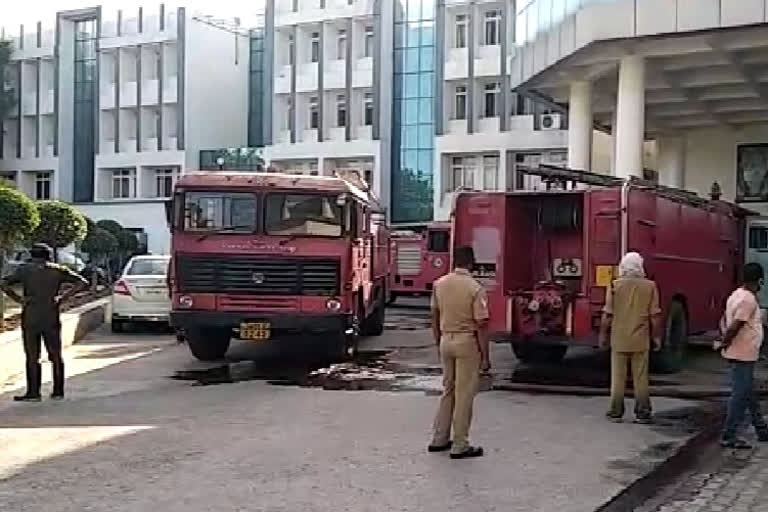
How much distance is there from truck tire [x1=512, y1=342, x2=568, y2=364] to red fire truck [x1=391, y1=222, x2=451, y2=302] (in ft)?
47.9

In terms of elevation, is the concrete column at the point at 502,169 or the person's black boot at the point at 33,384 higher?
the concrete column at the point at 502,169

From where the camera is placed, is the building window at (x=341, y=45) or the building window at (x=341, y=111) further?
the building window at (x=341, y=45)

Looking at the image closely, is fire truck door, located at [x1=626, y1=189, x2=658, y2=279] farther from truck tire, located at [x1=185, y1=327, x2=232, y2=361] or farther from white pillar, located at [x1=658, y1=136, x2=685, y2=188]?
white pillar, located at [x1=658, y1=136, x2=685, y2=188]

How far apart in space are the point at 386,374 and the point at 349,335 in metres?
1.00

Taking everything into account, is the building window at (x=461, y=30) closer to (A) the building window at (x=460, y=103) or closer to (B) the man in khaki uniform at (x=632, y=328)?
(A) the building window at (x=460, y=103)

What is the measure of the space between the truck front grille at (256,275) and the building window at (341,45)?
4031cm

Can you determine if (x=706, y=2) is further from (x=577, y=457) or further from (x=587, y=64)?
(x=577, y=457)

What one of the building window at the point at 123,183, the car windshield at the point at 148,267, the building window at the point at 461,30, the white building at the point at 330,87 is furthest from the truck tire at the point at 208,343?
the building window at the point at 123,183

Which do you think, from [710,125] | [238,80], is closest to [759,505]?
[710,125]

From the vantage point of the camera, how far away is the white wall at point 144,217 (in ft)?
188

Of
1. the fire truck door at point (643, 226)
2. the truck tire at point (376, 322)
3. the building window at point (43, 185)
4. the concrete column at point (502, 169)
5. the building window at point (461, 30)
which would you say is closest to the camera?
the fire truck door at point (643, 226)

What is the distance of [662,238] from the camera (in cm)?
1496

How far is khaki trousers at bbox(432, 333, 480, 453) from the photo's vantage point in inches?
344

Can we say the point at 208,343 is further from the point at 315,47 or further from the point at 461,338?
the point at 315,47
